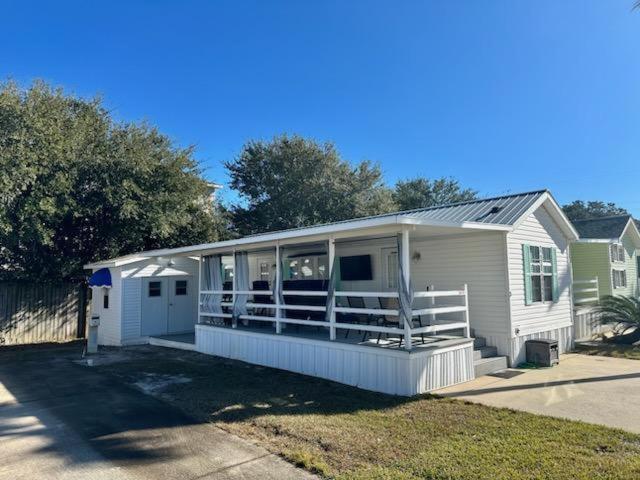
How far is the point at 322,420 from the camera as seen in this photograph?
227 inches

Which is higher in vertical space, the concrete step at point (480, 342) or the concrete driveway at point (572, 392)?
the concrete step at point (480, 342)

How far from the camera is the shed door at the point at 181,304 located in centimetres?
1458

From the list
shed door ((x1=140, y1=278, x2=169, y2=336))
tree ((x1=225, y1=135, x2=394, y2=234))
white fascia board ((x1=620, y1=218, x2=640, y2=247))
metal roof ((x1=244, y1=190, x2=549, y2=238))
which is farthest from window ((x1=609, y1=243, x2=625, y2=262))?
shed door ((x1=140, y1=278, x2=169, y2=336))

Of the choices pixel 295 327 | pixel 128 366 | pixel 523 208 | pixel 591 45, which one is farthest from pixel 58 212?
pixel 591 45

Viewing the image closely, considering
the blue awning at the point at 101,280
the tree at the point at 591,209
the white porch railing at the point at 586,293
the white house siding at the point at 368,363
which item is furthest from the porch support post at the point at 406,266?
the tree at the point at 591,209

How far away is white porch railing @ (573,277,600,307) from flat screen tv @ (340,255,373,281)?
6.95m

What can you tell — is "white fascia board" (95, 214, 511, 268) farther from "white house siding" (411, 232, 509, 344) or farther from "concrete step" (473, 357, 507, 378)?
"concrete step" (473, 357, 507, 378)

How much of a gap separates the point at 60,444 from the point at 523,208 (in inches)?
380

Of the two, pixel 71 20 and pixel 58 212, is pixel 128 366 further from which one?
pixel 71 20

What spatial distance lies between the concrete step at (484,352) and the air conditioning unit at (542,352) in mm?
843

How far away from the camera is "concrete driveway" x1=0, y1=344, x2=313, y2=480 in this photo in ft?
14.2

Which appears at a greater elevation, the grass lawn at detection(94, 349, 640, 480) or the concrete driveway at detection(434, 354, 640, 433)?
the grass lawn at detection(94, 349, 640, 480)

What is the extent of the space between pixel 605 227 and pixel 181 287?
16642mm

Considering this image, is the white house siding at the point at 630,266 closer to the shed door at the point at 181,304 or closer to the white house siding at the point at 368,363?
the white house siding at the point at 368,363
